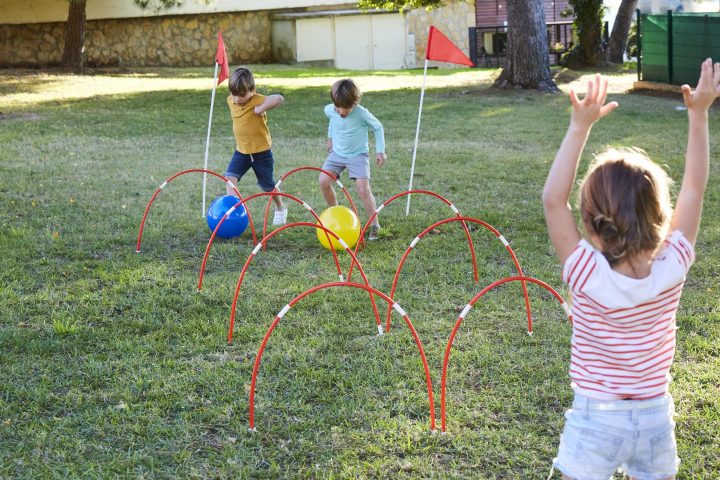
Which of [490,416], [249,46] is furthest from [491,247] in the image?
[249,46]

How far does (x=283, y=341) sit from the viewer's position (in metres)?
5.33

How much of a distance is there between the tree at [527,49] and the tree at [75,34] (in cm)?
867

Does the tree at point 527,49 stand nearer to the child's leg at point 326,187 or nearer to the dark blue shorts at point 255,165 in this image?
the dark blue shorts at point 255,165

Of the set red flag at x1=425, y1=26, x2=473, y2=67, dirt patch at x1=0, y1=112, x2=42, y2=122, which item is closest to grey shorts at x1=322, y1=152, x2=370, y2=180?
red flag at x1=425, y1=26, x2=473, y2=67

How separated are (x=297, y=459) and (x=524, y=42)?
1603 cm

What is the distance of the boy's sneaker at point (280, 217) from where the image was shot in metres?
8.27

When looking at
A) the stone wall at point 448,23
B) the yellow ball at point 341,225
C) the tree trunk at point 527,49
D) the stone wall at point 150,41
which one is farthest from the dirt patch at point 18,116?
the stone wall at point 448,23

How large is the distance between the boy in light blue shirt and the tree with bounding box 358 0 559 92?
11.3m

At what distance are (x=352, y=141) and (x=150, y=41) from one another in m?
23.2

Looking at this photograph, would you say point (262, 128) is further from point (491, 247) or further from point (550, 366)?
point (550, 366)

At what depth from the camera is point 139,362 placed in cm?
502

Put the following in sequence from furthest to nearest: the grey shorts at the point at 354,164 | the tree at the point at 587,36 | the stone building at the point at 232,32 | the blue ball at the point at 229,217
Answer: the stone building at the point at 232,32, the tree at the point at 587,36, the grey shorts at the point at 354,164, the blue ball at the point at 229,217

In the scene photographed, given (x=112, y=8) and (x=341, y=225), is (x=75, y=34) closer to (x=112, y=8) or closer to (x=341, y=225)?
(x=112, y=8)

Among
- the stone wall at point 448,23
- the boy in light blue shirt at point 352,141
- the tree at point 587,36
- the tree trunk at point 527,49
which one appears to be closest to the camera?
the boy in light blue shirt at point 352,141
